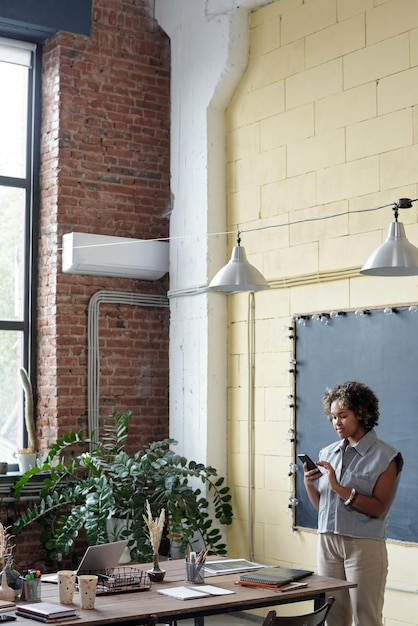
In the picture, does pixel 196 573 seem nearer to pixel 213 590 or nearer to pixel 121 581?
pixel 213 590

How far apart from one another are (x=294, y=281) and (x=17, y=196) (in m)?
2.45

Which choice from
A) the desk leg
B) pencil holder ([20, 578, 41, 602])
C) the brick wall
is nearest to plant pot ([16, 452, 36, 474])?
the brick wall

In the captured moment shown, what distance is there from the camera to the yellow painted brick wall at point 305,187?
240 inches

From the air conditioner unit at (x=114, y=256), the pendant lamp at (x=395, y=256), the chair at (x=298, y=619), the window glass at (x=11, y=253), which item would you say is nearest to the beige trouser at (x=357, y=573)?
the chair at (x=298, y=619)

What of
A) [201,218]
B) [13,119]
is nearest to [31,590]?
[201,218]

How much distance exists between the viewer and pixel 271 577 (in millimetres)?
4543

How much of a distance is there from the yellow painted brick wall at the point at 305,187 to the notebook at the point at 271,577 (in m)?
1.39

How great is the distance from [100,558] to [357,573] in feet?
4.16

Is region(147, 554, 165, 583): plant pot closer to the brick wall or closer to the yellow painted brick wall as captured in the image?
the yellow painted brick wall

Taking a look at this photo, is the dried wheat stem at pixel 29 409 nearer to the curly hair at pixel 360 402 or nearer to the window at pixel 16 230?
the window at pixel 16 230

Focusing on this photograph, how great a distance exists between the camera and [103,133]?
777cm

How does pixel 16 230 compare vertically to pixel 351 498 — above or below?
above

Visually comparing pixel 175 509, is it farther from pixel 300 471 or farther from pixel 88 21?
pixel 88 21

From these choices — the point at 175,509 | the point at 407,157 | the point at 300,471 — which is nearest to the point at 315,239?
the point at 407,157
